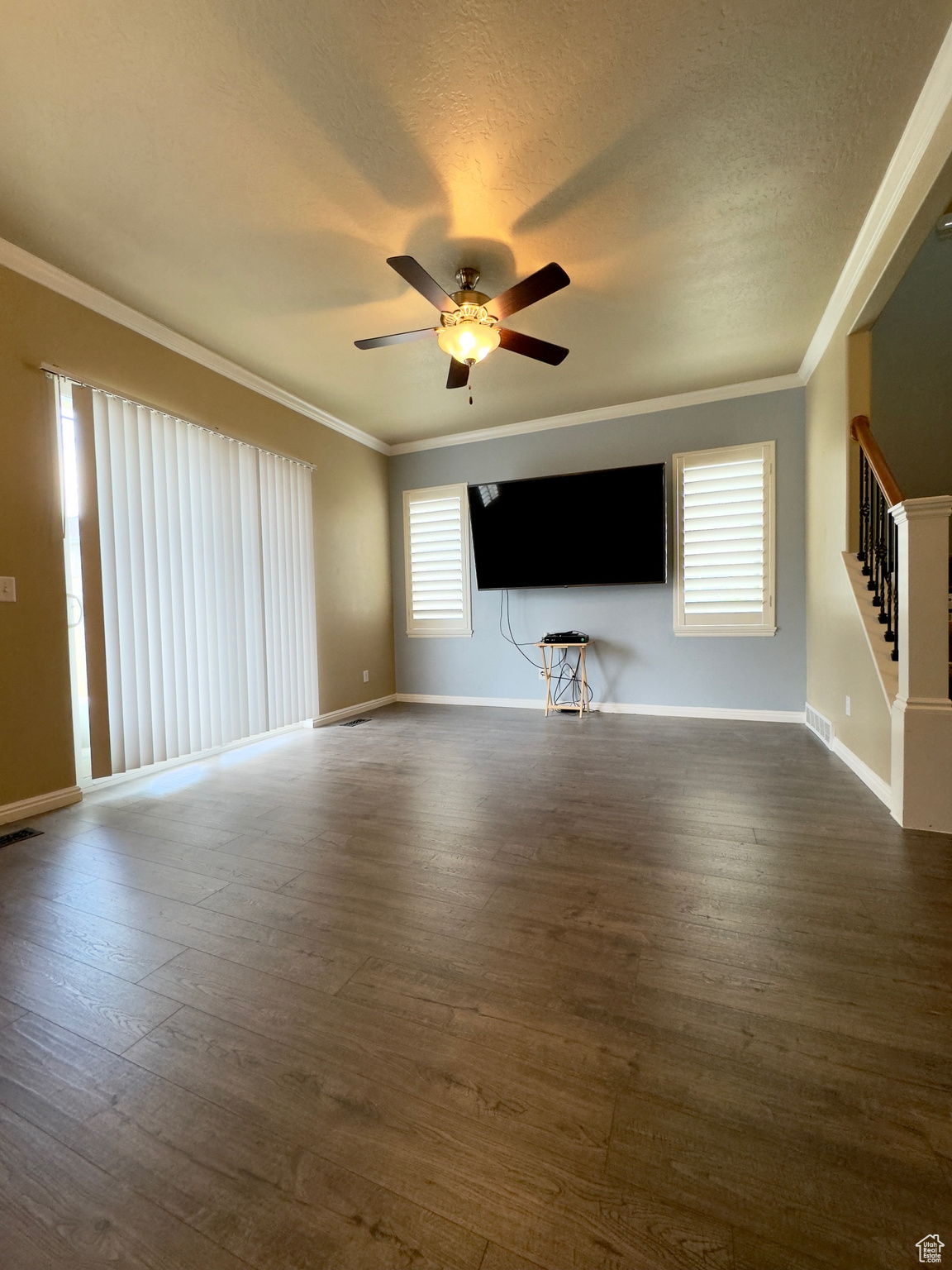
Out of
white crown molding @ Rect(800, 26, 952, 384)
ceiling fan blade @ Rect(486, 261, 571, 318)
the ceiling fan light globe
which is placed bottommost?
the ceiling fan light globe

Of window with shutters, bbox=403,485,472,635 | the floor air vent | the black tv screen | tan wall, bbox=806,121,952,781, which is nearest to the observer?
tan wall, bbox=806,121,952,781

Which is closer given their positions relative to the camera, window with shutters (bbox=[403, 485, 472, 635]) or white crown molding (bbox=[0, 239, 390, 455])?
white crown molding (bbox=[0, 239, 390, 455])

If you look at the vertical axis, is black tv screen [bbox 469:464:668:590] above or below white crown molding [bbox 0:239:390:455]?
below

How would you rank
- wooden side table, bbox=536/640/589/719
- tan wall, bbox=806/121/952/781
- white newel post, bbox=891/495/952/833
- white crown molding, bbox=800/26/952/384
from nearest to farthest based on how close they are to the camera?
white crown molding, bbox=800/26/952/384 → tan wall, bbox=806/121/952/781 → white newel post, bbox=891/495/952/833 → wooden side table, bbox=536/640/589/719

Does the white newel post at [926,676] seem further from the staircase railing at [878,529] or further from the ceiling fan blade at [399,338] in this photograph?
the ceiling fan blade at [399,338]

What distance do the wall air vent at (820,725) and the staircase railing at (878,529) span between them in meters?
1.05

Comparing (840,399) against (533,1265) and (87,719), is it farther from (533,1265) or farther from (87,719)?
→ (87,719)

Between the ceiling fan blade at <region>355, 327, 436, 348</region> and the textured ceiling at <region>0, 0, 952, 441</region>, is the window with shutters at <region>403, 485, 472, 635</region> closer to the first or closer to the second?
the textured ceiling at <region>0, 0, 952, 441</region>

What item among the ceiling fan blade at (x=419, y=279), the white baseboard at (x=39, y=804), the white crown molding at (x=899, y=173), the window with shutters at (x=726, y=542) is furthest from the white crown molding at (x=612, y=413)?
the white baseboard at (x=39, y=804)

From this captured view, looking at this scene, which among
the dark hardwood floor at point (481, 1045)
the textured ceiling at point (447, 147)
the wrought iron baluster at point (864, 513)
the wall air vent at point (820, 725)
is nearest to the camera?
the dark hardwood floor at point (481, 1045)

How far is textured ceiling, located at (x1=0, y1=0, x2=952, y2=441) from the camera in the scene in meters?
1.56

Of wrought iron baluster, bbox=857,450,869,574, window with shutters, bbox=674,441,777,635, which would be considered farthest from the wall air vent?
wrought iron baluster, bbox=857,450,869,574

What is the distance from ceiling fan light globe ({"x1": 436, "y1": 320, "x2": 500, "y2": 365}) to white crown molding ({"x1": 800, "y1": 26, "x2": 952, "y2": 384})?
1701 millimetres

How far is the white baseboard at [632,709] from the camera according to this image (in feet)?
13.9
